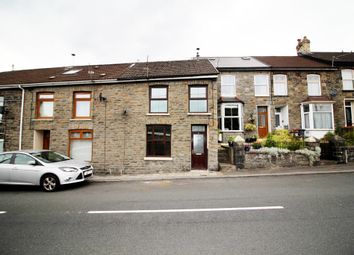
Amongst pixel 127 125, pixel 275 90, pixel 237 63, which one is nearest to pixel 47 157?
pixel 127 125

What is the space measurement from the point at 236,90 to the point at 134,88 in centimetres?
991

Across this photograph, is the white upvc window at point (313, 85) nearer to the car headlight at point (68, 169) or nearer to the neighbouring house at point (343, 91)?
the neighbouring house at point (343, 91)

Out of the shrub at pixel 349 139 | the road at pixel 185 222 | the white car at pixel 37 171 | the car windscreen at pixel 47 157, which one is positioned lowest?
the road at pixel 185 222

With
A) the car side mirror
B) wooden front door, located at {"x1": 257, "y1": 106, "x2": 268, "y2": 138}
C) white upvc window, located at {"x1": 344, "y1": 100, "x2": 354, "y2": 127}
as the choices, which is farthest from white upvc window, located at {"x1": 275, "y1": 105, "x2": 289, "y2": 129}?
the car side mirror

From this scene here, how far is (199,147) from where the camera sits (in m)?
11.7

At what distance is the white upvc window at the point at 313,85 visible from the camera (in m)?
17.5

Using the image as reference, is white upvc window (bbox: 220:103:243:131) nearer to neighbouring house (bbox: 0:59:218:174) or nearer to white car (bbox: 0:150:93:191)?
neighbouring house (bbox: 0:59:218:174)

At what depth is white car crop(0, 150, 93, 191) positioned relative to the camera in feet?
25.7

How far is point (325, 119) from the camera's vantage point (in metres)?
16.2

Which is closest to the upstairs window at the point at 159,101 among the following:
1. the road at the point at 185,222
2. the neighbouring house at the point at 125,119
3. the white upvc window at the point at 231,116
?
the neighbouring house at the point at 125,119

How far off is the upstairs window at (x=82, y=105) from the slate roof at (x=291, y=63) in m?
15.9

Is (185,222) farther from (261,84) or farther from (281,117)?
(281,117)

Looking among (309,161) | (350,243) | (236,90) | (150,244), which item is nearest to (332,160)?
(309,161)

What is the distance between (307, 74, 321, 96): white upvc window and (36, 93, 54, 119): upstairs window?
21362 mm
